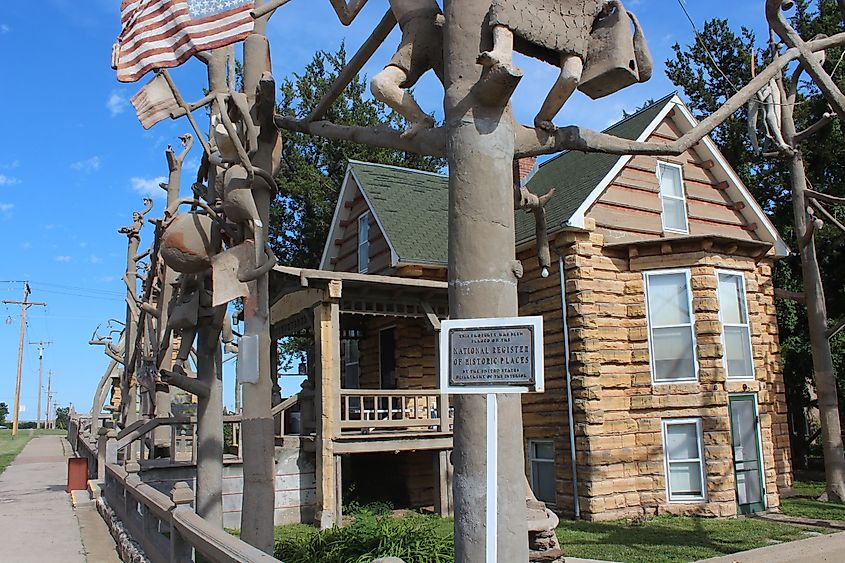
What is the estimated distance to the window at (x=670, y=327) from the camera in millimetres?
14250

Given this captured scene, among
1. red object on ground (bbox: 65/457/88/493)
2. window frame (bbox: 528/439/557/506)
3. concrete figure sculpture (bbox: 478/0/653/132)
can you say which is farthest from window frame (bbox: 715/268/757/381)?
red object on ground (bbox: 65/457/88/493)

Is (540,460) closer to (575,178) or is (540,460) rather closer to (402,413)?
(402,413)

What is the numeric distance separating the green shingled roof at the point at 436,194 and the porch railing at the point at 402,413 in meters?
3.25

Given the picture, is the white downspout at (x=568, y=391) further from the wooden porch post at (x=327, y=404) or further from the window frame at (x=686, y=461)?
the wooden porch post at (x=327, y=404)

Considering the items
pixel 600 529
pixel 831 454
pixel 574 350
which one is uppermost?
pixel 574 350

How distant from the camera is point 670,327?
14.4m

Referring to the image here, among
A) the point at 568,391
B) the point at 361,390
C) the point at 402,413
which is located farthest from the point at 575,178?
the point at 361,390

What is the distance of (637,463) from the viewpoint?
1398 centimetres

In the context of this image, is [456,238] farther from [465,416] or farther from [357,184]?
[357,184]

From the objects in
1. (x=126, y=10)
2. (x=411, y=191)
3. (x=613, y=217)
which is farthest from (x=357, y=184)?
(x=126, y=10)

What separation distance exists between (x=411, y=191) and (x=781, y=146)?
9311 millimetres

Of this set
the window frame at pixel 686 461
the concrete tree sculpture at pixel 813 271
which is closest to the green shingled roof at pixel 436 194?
the concrete tree sculpture at pixel 813 271

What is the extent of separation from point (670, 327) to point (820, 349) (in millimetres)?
3471

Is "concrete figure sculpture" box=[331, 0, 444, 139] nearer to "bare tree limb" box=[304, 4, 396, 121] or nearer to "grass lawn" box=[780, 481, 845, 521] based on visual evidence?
"bare tree limb" box=[304, 4, 396, 121]
